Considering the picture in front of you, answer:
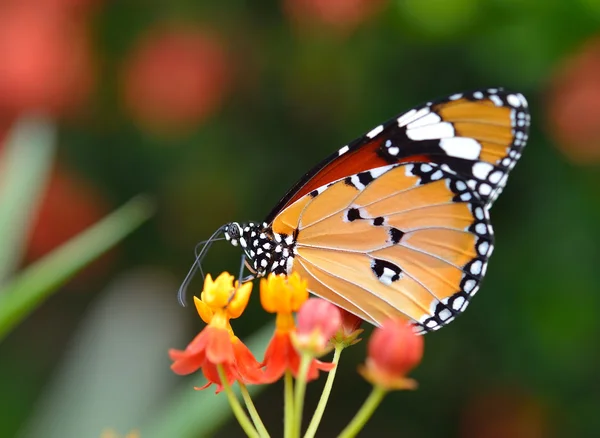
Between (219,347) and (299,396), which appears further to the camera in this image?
(219,347)

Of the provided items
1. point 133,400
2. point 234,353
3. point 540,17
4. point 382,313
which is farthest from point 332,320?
point 540,17

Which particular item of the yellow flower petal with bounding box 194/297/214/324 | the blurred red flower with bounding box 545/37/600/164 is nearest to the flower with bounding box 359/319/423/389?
the yellow flower petal with bounding box 194/297/214/324

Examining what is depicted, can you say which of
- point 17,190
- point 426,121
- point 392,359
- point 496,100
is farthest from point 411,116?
point 17,190

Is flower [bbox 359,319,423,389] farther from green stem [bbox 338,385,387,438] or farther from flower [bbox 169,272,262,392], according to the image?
flower [bbox 169,272,262,392]

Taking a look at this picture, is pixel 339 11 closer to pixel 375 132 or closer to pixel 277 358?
pixel 375 132

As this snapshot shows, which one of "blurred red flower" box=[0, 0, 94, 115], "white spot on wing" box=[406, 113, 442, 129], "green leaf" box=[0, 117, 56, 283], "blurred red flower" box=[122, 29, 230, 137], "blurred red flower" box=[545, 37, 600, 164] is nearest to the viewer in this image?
"white spot on wing" box=[406, 113, 442, 129]

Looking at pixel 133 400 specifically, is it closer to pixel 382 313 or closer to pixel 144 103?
pixel 144 103
